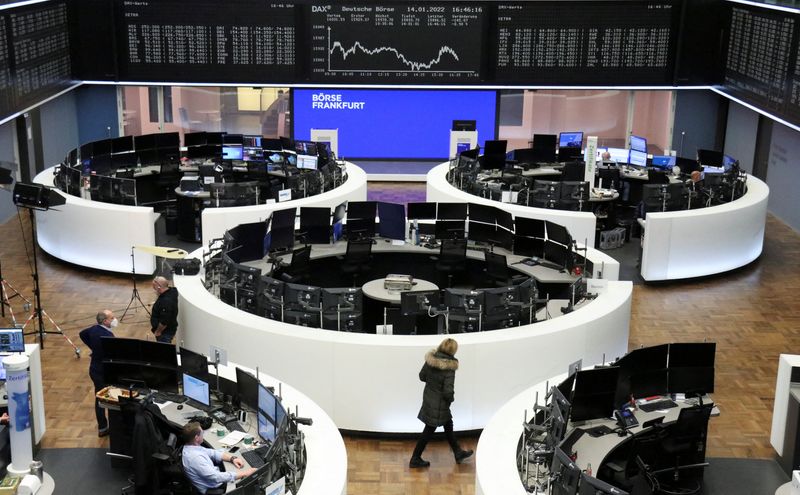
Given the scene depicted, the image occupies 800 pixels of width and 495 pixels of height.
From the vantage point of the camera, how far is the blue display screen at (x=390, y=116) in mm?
20359

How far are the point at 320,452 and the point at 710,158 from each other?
38.7ft

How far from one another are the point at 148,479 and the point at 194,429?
725 millimetres

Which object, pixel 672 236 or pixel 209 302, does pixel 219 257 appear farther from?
pixel 672 236

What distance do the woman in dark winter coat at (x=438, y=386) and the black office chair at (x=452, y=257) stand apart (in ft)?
12.6

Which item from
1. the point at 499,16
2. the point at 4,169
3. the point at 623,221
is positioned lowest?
the point at 623,221

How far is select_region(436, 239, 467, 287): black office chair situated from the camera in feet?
43.1

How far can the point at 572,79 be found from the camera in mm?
19531

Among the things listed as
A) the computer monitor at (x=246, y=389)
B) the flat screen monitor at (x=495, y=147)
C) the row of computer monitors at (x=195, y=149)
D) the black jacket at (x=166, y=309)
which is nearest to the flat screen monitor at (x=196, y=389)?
the computer monitor at (x=246, y=389)

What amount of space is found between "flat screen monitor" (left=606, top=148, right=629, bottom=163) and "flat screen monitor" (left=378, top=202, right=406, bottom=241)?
248 inches

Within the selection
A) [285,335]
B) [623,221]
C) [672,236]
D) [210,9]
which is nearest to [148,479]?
[285,335]

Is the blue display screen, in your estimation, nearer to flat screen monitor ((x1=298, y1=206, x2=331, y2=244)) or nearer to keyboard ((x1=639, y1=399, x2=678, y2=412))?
flat screen monitor ((x1=298, y1=206, x2=331, y2=244))

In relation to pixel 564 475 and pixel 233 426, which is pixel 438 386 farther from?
pixel 564 475

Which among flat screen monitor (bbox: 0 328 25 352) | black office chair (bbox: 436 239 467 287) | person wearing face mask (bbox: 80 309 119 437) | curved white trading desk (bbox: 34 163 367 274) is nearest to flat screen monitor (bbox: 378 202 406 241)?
black office chair (bbox: 436 239 467 287)

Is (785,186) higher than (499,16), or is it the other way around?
(499,16)
